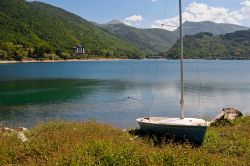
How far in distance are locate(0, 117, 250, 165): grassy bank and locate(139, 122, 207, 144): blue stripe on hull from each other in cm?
68

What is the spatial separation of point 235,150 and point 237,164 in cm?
368

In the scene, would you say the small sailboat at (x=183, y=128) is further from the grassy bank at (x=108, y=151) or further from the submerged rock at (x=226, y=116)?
the submerged rock at (x=226, y=116)

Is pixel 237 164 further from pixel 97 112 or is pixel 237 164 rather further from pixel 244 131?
pixel 97 112

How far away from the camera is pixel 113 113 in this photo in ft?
162

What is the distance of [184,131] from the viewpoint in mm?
22312

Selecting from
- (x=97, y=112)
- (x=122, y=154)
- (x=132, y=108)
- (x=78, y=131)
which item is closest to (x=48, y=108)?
(x=97, y=112)

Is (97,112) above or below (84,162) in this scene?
below

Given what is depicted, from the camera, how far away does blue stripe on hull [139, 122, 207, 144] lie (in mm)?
21812

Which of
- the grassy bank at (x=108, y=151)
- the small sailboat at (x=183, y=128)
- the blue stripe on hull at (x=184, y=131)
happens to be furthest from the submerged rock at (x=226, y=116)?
the blue stripe on hull at (x=184, y=131)

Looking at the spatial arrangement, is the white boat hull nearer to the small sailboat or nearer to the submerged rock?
the small sailboat

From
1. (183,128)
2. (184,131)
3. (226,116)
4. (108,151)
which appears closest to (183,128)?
(183,128)

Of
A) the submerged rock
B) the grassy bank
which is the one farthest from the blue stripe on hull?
the submerged rock

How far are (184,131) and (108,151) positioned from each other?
8146 millimetres

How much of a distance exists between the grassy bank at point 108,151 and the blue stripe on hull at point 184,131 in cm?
68
